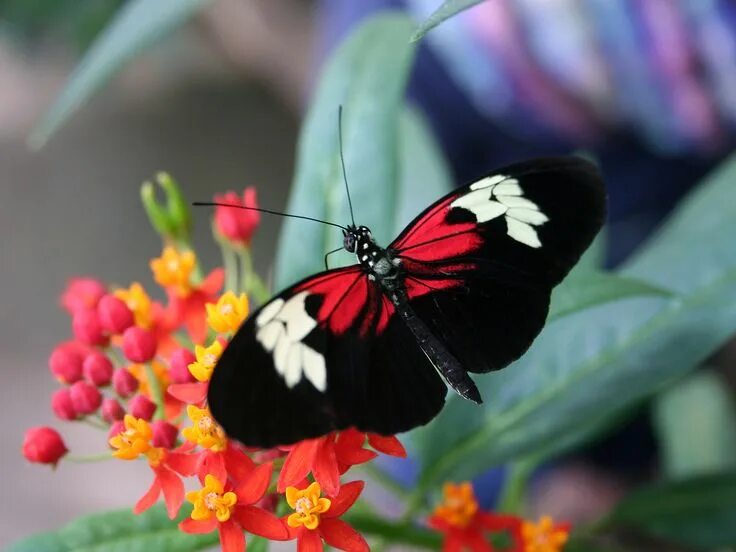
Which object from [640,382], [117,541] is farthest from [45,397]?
[640,382]

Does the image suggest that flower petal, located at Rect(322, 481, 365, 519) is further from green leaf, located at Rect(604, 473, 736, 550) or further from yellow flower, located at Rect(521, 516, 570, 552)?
green leaf, located at Rect(604, 473, 736, 550)

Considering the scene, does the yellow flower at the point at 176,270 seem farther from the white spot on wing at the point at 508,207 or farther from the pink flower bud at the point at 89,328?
the white spot on wing at the point at 508,207

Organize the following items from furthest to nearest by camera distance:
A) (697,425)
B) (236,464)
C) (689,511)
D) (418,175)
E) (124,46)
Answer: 1. (697,425)
2. (418,175)
3. (689,511)
4. (124,46)
5. (236,464)

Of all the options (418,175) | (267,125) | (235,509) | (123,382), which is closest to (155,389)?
(123,382)

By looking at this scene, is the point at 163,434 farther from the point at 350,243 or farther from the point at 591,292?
the point at 591,292

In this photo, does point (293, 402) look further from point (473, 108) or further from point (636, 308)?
point (473, 108)

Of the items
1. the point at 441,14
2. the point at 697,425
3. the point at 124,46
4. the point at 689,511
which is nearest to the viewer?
the point at 441,14
